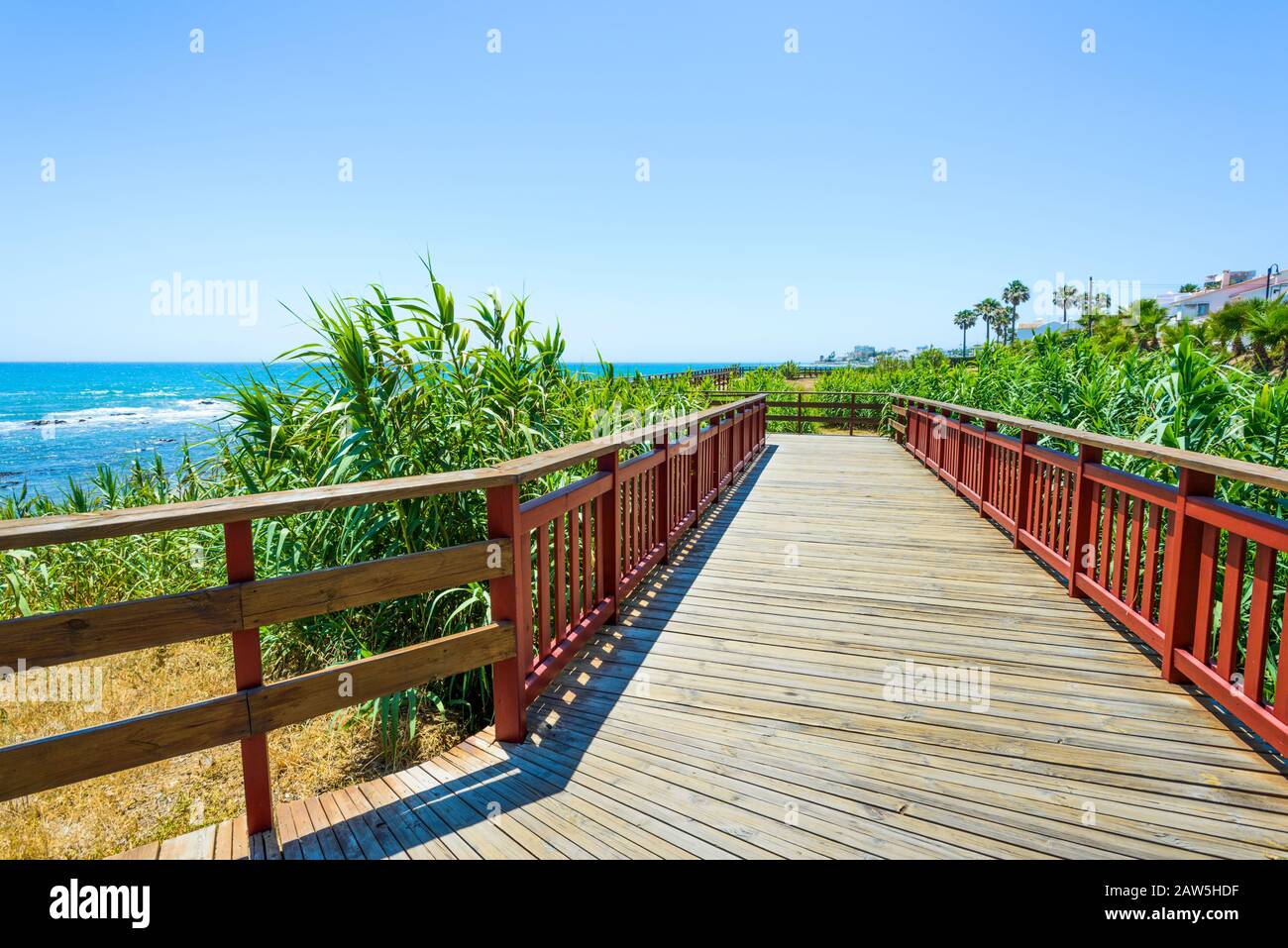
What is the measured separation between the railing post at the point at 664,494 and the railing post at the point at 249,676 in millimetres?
3155

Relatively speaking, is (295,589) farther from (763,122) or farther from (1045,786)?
(763,122)

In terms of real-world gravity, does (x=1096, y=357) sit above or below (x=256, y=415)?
above

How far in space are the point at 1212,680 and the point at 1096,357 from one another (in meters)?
6.27

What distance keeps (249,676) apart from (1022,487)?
18.4 feet

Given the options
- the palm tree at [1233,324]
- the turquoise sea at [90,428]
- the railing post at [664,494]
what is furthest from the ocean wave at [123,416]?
the palm tree at [1233,324]

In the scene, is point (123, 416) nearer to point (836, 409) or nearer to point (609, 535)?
point (836, 409)

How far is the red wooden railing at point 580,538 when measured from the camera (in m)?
2.64

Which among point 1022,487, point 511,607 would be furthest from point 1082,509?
point 511,607

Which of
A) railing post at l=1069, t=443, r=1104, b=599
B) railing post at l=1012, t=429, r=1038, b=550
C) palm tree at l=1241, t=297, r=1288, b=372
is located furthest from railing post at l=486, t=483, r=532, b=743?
palm tree at l=1241, t=297, r=1288, b=372

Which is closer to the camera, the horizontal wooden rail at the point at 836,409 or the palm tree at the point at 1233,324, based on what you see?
the horizontal wooden rail at the point at 836,409

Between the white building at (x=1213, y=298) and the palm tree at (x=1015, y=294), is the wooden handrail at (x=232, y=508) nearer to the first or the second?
the white building at (x=1213, y=298)

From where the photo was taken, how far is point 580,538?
450 cm
